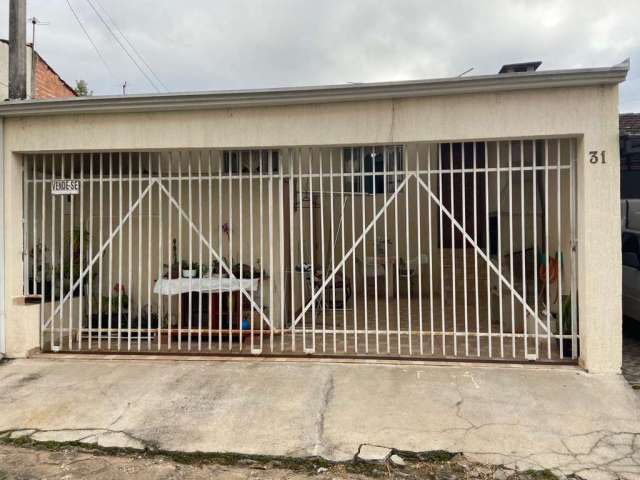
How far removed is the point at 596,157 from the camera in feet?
14.5

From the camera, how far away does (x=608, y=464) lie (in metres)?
3.09

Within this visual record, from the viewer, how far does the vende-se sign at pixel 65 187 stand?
211 inches

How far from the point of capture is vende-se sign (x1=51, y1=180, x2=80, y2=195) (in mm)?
5367

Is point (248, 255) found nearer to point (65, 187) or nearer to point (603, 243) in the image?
point (65, 187)

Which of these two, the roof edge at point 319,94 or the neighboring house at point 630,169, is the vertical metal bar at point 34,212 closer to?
the roof edge at point 319,94

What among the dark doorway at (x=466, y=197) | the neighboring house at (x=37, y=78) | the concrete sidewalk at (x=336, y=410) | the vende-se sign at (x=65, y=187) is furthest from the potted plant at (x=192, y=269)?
the dark doorway at (x=466, y=197)

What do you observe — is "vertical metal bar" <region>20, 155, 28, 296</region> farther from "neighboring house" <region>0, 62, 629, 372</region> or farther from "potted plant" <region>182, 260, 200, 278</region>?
"potted plant" <region>182, 260, 200, 278</region>

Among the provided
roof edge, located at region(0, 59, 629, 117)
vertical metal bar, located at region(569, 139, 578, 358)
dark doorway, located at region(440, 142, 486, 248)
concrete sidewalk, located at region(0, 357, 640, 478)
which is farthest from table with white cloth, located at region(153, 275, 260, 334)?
dark doorway, located at region(440, 142, 486, 248)

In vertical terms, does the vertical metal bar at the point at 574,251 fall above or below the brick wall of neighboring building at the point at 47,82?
below

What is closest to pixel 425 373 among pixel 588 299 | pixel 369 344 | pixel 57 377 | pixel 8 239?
pixel 369 344

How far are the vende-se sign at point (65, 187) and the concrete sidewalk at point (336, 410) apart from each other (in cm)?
199

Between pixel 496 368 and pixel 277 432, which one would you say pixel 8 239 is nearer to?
Result: pixel 277 432

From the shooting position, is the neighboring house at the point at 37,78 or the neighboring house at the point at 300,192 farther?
the neighboring house at the point at 37,78

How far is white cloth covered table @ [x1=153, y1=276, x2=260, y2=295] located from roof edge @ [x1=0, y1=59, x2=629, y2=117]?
2076mm
